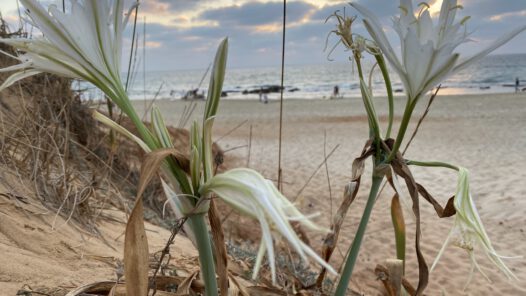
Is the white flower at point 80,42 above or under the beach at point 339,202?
above

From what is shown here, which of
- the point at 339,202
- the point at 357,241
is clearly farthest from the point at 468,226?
the point at 339,202

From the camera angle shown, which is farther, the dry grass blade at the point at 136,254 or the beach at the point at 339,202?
the beach at the point at 339,202

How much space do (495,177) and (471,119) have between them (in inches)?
284

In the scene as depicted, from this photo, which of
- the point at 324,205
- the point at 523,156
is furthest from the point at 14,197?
the point at 523,156

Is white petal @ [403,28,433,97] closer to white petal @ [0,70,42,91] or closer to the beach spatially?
the beach

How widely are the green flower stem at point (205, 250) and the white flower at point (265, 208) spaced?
0.48 feet

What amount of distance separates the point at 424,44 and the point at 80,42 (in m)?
0.52

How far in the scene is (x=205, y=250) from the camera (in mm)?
743

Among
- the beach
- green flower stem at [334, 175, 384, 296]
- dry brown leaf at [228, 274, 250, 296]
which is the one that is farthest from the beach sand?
dry brown leaf at [228, 274, 250, 296]

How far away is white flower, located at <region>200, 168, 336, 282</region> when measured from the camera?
497 mm

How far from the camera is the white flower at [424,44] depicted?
0.75 m

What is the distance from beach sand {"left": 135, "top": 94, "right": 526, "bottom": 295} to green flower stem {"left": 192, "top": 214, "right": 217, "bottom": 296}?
15 centimetres

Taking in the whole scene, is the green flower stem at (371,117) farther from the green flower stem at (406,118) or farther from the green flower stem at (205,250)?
the green flower stem at (205,250)

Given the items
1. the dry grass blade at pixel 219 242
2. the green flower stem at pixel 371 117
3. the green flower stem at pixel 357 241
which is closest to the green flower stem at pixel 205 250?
the dry grass blade at pixel 219 242
